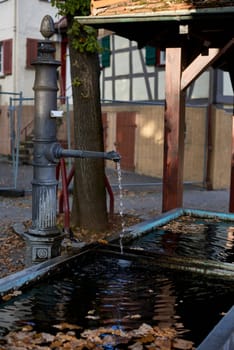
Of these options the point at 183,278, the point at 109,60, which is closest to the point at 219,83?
the point at 109,60

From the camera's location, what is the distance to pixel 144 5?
518 cm

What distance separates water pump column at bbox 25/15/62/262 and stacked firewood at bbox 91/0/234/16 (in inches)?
68.6

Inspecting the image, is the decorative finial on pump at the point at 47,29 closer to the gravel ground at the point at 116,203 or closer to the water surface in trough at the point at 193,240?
the water surface in trough at the point at 193,240

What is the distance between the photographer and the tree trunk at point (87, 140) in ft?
24.3

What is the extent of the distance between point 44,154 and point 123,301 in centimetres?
105

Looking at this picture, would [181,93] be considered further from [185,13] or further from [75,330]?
[75,330]

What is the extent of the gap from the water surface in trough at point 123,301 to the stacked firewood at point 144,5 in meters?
2.37

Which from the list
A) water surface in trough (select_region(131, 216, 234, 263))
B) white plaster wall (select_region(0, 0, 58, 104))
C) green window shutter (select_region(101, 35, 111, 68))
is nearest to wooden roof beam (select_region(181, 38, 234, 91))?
water surface in trough (select_region(131, 216, 234, 263))

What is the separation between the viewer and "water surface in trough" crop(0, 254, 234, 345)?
2867 millimetres

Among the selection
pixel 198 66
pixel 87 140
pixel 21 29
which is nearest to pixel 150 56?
pixel 21 29

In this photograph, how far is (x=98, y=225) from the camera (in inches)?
300

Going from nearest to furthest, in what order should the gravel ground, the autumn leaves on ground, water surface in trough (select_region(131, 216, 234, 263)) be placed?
the autumn leaves on ground → water surface in trough (select_region(131, 216, 234, 263)) → the gravel ground

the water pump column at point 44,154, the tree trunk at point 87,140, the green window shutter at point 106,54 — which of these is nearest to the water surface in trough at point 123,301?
the water pump column at point 44,154

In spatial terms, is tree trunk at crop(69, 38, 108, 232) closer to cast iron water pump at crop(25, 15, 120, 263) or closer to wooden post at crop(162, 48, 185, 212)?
wooden post at crop(162, 48, 185, 212)
